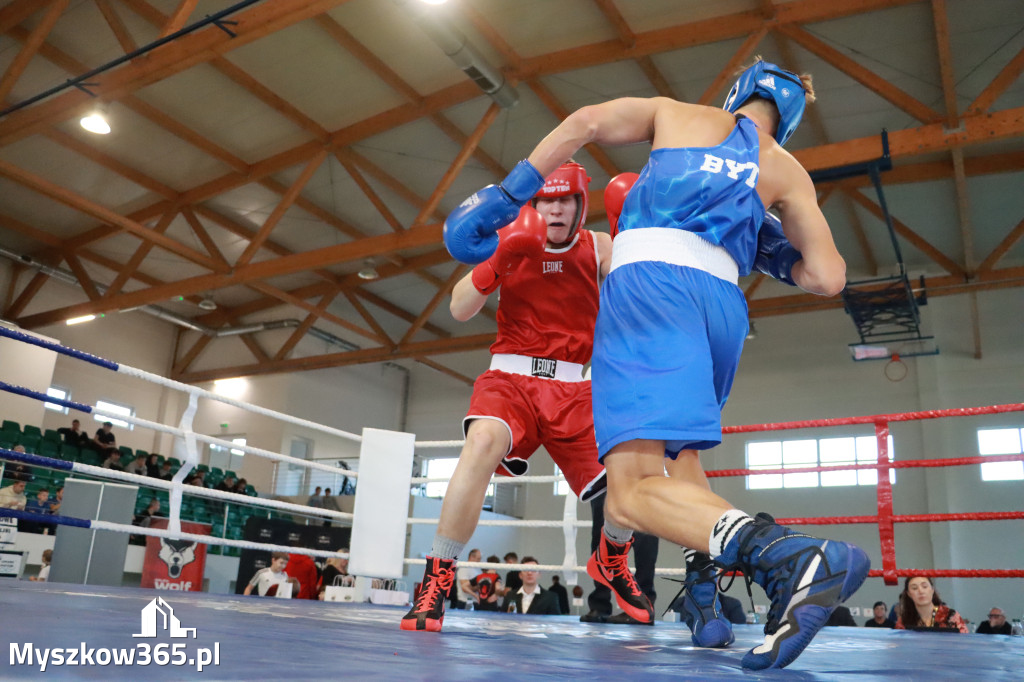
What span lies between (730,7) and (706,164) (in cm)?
608

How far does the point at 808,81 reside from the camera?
1819mm

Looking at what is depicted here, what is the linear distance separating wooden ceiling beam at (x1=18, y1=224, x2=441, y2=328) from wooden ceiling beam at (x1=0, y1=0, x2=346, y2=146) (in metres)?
2.90

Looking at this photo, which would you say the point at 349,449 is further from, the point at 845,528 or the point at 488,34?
the point at 488,34

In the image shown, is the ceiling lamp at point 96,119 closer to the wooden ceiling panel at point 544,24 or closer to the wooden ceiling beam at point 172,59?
the wooden ceiling beam at point 172,59

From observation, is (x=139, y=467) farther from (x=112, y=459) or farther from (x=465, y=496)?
(x=465, y=496)

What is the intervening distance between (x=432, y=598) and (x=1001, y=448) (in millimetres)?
11444

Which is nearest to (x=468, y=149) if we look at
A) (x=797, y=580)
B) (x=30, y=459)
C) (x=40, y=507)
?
(x=40, y=507)

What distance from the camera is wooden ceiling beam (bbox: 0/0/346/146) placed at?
Answer: 5.80m

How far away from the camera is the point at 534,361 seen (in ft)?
7.93

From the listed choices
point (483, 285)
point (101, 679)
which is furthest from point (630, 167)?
point (101, 679)

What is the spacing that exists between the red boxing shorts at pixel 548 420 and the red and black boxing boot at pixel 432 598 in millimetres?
358

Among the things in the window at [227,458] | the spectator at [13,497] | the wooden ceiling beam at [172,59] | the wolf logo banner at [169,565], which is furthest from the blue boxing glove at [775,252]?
the window at [227,458]

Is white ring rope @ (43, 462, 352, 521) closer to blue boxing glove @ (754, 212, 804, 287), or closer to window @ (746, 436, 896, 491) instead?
blue boxing glove @ (754, 212, 804, 287)

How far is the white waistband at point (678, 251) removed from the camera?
1.55 meters
